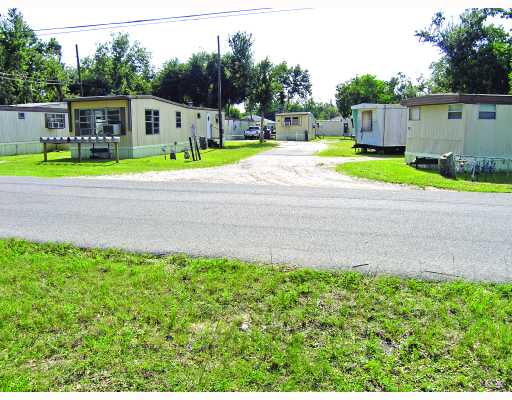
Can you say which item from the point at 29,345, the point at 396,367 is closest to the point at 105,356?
the point at 29,345

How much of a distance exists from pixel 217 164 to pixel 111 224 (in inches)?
437

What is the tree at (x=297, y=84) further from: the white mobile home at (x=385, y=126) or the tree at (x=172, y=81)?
the white mobile home at (x=385, y=126)

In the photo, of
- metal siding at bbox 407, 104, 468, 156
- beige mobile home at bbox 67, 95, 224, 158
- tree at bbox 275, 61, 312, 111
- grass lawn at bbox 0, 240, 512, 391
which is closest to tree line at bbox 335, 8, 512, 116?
metal siding at bbox 407, 104, 468, 156

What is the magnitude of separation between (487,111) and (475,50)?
1925 cm

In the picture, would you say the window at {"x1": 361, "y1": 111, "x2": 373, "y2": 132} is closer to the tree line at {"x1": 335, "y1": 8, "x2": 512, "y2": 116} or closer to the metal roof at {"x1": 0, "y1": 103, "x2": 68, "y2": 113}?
the tree line at {"x1": 335, "y1": 8, "x2": 512, "y2": 116}

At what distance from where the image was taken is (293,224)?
7160 mm

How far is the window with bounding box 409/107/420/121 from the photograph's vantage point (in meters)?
17.7

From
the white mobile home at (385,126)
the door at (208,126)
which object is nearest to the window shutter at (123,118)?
the door at (208,126)

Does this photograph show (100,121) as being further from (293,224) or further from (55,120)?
(293,224)

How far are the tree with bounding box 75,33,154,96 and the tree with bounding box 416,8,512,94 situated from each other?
2983cm

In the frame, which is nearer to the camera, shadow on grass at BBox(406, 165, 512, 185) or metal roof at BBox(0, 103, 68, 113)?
shadow on grass at BBox(406, 165, 512, 185)

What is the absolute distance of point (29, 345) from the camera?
11.3 feet

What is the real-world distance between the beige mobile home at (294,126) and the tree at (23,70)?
22.6 metres

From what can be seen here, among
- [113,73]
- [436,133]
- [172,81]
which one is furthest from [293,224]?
[113,73]
